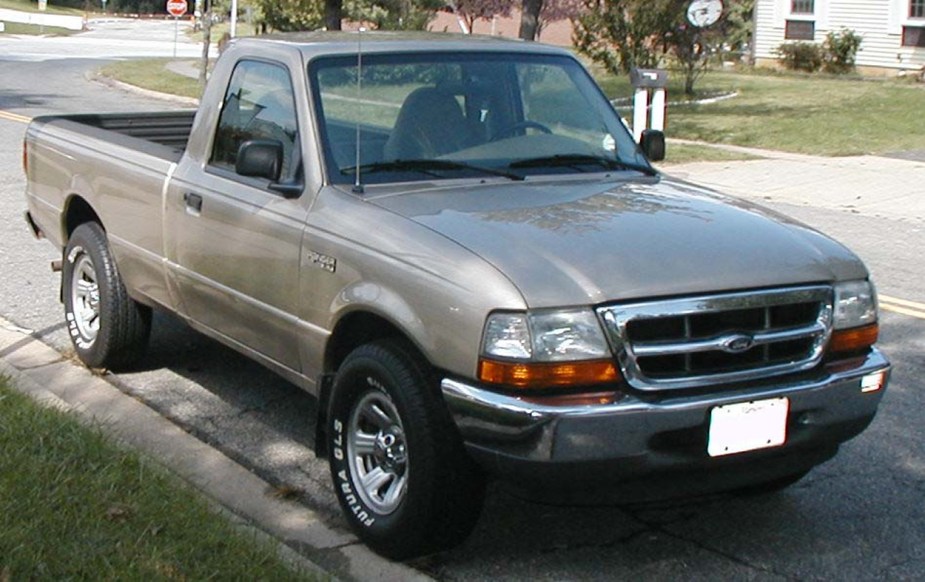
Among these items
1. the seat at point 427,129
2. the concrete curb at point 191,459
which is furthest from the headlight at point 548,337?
the seat at point 427,129

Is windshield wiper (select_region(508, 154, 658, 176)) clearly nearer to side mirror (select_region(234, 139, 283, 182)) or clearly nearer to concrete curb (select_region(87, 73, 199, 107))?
side mirror (select_region(234, 139, 283, 182))

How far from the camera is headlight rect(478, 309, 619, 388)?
14.1ft

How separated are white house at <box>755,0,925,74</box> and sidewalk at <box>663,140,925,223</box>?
606 inches

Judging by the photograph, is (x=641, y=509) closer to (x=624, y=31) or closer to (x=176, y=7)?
(x=624, y=31)

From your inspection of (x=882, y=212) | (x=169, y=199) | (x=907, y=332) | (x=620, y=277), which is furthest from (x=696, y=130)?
(x=620, y=277)

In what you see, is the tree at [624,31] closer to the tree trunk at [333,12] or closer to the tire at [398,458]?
the tree trunk at [333,12]

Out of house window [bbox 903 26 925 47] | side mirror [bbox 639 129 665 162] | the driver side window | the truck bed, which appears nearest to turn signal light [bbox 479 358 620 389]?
the driver side window

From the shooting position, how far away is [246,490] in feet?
18.1

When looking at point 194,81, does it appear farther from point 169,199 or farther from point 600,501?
point 600,501

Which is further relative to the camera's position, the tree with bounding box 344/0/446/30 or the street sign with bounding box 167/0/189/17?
the street sign with bounding box 167/0/189/17

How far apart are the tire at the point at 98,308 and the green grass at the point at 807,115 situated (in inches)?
526

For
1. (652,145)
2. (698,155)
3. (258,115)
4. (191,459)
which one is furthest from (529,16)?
(191,459)

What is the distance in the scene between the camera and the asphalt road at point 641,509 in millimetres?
4891

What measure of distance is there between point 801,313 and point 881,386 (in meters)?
0.42
